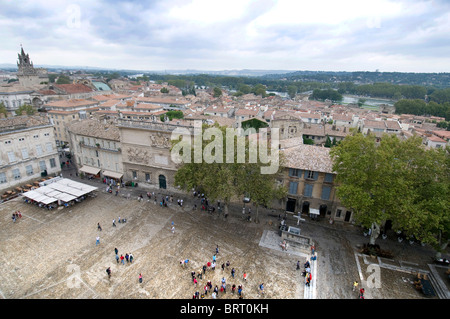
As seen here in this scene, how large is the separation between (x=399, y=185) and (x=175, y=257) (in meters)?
21.2

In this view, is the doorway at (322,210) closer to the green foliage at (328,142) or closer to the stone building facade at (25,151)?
the green foliage at (328,142)

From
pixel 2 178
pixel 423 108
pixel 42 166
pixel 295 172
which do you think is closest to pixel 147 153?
pixel 42 166

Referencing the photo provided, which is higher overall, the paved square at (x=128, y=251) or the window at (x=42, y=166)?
the window at (x=42, y=166)

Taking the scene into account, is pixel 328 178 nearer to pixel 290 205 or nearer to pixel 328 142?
pixel 290 205

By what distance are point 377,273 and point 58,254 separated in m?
29.3

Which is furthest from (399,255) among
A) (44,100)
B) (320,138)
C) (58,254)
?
(44,100)

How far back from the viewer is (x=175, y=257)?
23.7m

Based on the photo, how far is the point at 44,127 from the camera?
130 ft

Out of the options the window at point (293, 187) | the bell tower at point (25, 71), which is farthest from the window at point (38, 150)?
the bell tower at point (25, 71)

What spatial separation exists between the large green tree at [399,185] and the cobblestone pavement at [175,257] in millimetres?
4028

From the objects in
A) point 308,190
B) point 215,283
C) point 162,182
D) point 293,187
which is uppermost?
point 293,187

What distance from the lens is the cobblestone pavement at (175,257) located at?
66.2ft

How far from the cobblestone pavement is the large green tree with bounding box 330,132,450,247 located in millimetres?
4028

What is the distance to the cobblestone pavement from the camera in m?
20.2
